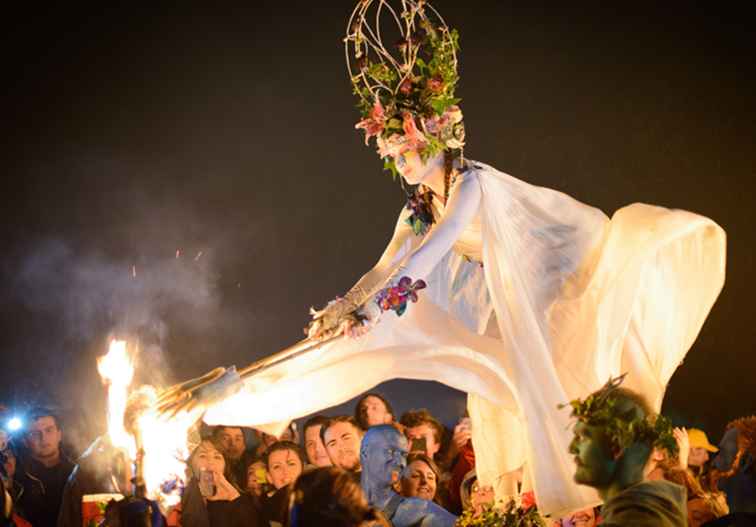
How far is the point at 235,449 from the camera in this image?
5.23 meters

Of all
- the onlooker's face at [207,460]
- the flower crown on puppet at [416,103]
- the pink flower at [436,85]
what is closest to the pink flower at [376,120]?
the flower crown on puppet at [416,103]

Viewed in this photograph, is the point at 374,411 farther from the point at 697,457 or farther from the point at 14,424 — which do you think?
the point at 14,424

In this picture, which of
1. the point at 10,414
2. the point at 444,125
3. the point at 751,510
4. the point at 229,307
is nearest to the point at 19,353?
the point at 10,414

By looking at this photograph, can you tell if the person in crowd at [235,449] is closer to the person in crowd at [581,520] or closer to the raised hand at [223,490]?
the raised hand at [223,490]

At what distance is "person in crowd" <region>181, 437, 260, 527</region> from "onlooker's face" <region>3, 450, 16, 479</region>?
95cm

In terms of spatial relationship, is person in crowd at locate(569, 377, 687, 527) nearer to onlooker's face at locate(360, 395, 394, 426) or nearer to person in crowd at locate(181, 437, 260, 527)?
person in crowd at locate(181, 437, 260, 527)

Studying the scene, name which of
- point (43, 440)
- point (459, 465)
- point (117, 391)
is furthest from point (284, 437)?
point (117, 391)

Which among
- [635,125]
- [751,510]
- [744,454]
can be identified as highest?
[635,125]

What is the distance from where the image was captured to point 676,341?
4016mm

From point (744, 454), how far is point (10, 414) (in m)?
4.00

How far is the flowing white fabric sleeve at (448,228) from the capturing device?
12.5 ft

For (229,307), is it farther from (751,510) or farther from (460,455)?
(751,510)

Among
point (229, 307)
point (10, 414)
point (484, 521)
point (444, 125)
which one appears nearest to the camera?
point (484, 521)

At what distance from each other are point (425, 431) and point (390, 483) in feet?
4.32
